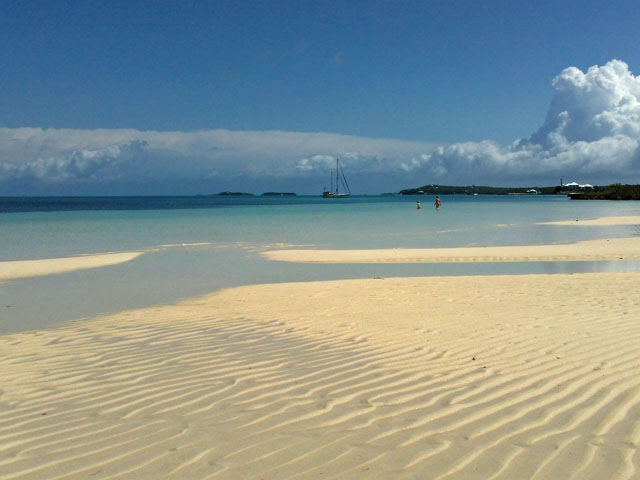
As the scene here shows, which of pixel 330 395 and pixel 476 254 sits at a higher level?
pixel 330 395

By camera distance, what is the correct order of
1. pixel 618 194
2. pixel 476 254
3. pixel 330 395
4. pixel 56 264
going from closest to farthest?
pixel 330 395 < pixel 56 264 < pixel 476 254 < pixel 618 194

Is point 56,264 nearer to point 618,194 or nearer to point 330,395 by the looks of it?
point 330,395

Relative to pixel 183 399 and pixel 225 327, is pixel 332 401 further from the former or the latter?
pixel 225 327

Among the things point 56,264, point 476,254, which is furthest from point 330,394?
point 56,264

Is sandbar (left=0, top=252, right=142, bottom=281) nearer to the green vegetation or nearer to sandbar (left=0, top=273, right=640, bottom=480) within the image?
sandbar (left=0, top=273, right=640, bottom=480)

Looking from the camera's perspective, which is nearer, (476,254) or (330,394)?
(330,394)

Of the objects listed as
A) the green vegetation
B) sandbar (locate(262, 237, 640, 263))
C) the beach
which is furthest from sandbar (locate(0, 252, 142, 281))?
the green vegetation

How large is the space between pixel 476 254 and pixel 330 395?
60.5 feet

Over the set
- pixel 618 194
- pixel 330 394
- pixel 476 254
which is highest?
pixel 618 194

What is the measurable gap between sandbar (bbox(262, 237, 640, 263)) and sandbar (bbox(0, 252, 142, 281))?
6.27 m

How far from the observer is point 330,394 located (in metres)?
6.09

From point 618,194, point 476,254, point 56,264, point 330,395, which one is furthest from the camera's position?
point 618,194

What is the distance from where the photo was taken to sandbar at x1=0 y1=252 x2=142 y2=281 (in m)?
19.2

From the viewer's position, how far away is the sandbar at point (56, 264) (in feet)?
63.0
